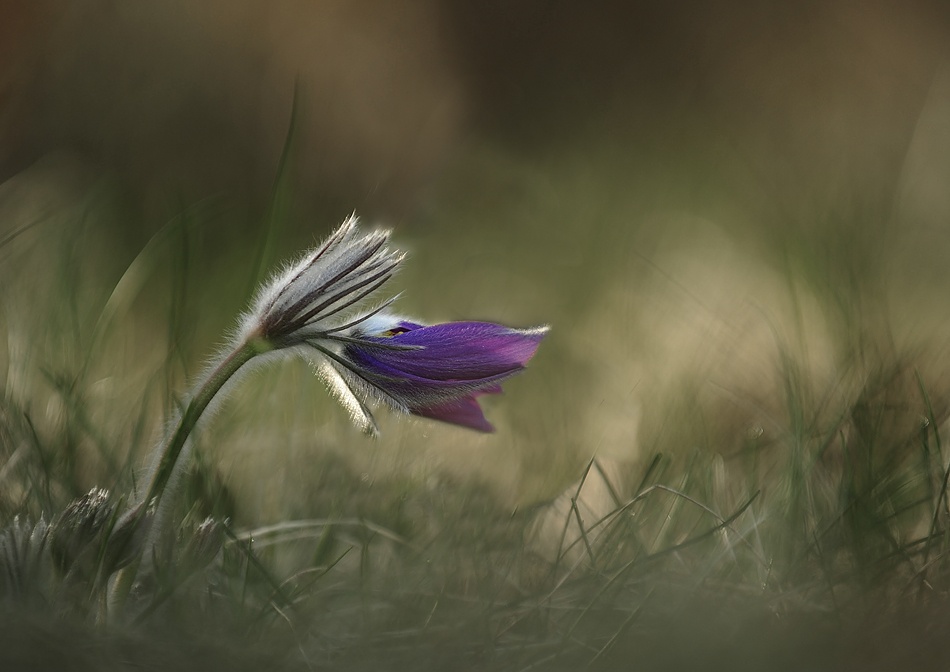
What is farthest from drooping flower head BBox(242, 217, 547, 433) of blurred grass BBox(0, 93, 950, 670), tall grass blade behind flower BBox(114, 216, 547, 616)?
blurred grass BBox(0, 93, 950, 670)

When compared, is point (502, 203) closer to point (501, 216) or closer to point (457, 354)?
point (501, 216)

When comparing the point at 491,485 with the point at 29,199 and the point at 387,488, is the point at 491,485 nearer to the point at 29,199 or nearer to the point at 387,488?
the point at 387,488

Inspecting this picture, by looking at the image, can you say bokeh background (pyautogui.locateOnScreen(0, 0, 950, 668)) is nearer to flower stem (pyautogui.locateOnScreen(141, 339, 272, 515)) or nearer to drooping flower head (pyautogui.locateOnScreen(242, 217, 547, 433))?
flower stem (pyautogui.locateOnScreen(141, 339, 272, 515))

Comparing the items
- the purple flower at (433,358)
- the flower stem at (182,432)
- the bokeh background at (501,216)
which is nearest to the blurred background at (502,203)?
the bokeh background at (501,216)

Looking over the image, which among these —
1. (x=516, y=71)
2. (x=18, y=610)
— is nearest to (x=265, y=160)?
(x=516, y=71)

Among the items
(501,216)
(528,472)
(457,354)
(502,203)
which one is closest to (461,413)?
(457,354)

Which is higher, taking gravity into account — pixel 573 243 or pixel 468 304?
pixel 573 243
